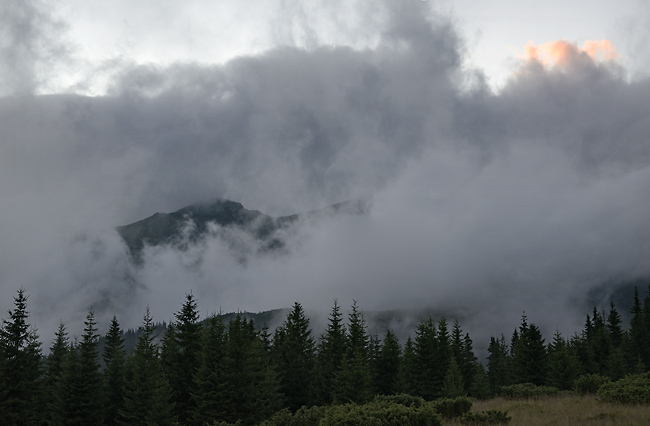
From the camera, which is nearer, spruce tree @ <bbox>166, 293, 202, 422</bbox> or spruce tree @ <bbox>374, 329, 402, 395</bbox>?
spruce tree @ <bbox>166, 293, 202, 422</bbox>

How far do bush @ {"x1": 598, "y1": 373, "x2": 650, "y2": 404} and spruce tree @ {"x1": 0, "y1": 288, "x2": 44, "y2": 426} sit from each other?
1977 inches

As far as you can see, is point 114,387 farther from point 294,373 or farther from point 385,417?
point 385,417

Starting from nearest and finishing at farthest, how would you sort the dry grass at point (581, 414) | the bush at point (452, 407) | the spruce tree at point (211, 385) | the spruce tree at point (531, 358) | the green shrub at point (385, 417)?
the green shrub at point (385, 417) → the dry grass at point (581, 414) → the bush at point (452, 407) → the spruce tree at point (211, 385) → the spruce tree at point (531, 358)

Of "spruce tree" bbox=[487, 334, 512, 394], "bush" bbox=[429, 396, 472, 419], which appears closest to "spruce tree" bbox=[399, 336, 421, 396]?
"spruce tree" bbox=[487, 334, 512, 394]

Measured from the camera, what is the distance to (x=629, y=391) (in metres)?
20.1

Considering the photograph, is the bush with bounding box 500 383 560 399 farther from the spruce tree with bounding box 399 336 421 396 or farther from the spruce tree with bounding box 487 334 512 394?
the spruce tree with bounding box 487 334 512 394

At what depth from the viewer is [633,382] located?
21375 mm

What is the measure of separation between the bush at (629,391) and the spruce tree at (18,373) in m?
50.2

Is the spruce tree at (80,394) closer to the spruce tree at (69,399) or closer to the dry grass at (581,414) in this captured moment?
the spruce tree at (69,399)

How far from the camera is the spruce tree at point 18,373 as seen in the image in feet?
153

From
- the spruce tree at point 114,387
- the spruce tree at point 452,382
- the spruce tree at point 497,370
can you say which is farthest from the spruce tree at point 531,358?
the spruce tree at point 114,387

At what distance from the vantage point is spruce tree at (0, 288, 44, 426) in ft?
153

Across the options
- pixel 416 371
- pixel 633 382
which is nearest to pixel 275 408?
pixel 416 371

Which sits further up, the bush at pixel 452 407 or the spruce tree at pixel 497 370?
the bush at pixel 452 407
